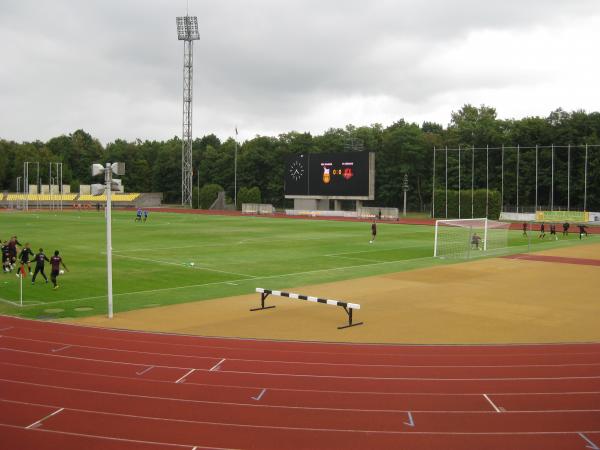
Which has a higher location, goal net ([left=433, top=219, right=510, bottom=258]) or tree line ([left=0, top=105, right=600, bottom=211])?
tree line ([left=0, top=105, right=600, bottom=211])

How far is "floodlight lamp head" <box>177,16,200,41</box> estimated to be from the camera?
107 m

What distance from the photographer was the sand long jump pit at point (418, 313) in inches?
658

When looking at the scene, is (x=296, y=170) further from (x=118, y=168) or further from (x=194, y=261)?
(x=118, y=168)

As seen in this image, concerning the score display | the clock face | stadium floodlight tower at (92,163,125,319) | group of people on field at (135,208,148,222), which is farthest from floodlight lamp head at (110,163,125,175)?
the clock face

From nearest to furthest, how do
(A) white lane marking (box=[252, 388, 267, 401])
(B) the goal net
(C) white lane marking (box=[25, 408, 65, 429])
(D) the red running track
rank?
(D) the red running track < (C) white lane marking (box=[25, 408, 65, 429]) < (A) white lane marking (box=[252, 388, 267, 401]) < (B) the goal net

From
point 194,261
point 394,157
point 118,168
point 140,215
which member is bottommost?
point 194,261

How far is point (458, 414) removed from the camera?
10352 mm

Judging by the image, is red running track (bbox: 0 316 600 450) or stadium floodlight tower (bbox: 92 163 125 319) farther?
stadium floodlight tower (bbox: 92 163 125 319)

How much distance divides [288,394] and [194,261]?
22916 mm

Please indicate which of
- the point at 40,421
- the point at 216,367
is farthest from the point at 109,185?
the point at 40,421

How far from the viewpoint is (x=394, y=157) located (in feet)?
366

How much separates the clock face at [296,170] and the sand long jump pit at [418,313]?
210 ft

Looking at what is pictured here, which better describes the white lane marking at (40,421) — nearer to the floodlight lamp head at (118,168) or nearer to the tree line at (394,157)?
the floodlight lamp head at (118,168)

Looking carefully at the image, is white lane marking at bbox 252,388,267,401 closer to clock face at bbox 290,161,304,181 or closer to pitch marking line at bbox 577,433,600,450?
pitch marking line at bbox 577,433,600,450
